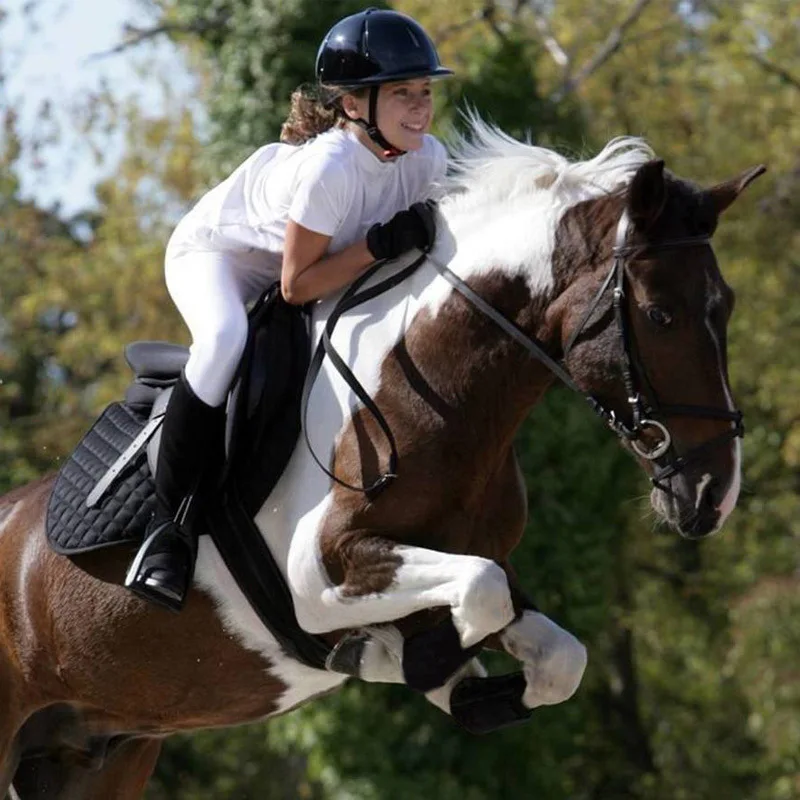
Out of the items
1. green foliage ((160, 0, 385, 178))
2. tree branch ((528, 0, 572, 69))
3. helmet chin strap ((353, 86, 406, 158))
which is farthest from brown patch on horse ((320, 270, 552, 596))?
tree branch ((528, 0, 572, 69))

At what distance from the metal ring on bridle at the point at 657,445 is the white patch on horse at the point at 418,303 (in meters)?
0.60

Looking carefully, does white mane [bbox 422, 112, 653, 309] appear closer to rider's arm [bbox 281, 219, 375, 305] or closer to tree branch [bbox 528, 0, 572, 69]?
rider's arm [bbox 281, 219, 375, 305]

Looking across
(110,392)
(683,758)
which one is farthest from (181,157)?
(683,758)

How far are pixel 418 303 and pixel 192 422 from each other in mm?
878

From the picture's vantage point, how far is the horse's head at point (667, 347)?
5.48 m

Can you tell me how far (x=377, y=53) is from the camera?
5.97m

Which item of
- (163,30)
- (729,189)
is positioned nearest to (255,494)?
(729,189)

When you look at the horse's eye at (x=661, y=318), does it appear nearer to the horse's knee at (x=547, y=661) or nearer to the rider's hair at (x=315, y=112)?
the horse's knee at (x=547, y=661)

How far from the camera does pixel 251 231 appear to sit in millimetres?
6316

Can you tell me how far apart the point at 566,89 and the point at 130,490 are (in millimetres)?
12031

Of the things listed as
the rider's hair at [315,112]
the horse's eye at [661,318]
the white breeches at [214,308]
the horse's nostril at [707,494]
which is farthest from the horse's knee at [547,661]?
the rider's hair at [315,112]

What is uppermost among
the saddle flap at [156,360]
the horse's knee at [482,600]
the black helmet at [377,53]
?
the black helmet at [377,53]

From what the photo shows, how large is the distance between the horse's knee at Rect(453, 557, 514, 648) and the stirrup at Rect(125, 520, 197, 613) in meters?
1.10

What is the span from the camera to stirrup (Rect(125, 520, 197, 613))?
6152mm
